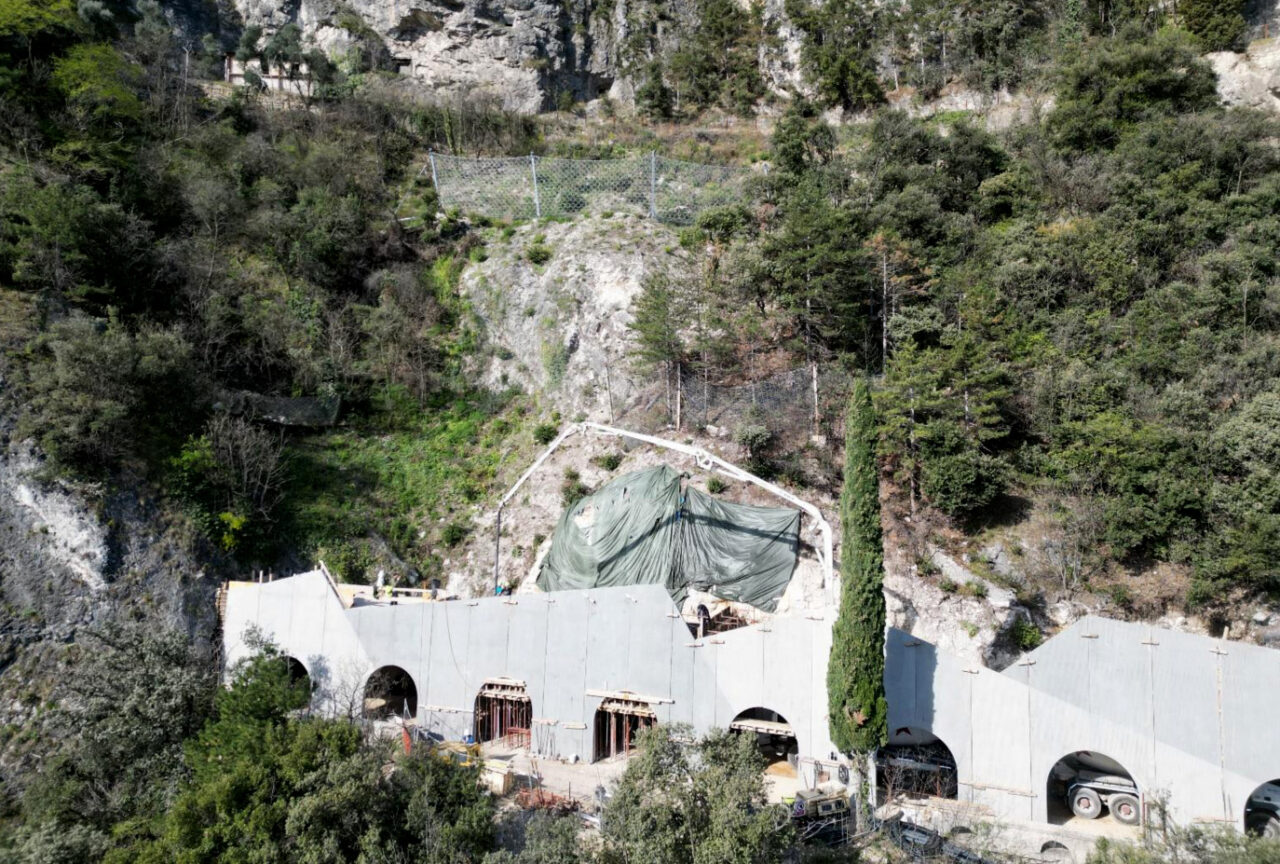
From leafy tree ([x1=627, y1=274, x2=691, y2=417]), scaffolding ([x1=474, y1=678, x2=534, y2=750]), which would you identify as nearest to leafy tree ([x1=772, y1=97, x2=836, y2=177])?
leafy tree ([x1=627, y1=274, x2=691, y2=417])

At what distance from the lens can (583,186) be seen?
3612cm

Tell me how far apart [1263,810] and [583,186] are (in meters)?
33.2

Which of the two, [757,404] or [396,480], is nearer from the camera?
[757,404]

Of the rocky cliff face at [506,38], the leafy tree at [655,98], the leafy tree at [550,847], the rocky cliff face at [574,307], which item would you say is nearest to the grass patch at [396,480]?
the rocky cliff face at [574,307]

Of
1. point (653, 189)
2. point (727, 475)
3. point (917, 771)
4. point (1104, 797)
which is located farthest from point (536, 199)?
point (1104, 797)

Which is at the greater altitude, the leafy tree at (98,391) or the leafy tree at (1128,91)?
the leafy tree at (1128,91)

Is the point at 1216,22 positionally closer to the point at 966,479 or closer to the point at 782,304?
the point at 782,304

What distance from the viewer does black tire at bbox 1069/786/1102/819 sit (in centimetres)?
1465

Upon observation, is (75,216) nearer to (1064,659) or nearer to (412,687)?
(412,687)

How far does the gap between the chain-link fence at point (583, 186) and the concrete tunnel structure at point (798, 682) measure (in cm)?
2192

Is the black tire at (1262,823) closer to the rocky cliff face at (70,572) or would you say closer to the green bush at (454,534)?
the green bush at (454,534)

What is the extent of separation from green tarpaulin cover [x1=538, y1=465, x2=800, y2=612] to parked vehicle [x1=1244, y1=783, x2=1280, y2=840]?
1000 centimetres

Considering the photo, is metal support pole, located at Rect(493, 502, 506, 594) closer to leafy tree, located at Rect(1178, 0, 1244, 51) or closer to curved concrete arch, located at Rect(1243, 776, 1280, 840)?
curved concrete arch, located at Rect(1243, 776, 1280, 840)

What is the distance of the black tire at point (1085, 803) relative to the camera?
14.6 metres
